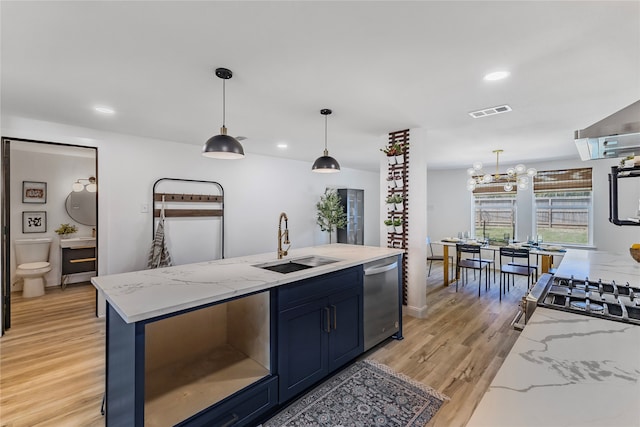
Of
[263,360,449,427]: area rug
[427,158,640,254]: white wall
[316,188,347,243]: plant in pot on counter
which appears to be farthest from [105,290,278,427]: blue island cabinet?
[427,158,640,254]: white wall

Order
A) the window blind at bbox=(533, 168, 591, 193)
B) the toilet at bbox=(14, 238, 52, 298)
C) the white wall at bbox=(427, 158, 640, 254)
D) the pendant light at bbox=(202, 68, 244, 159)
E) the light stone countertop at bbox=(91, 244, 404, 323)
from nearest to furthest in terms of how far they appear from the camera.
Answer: the light stone countertop at bbox=(91, 244, 404, 323)
the pendant light at bbox=(202, 68, 244, 159)
the toilet at bbox=(14, 238, 52, 298)
the white wall at bbox=(427, 158, 640, 254)
the window blind at bbox=(533, 168, 591, 193)

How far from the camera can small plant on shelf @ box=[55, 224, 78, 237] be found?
5.03 metres

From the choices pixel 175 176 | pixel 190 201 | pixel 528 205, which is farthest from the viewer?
pixel 528 205

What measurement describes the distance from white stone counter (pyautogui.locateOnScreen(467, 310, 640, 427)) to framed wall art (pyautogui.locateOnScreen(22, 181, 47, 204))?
21.9 feet

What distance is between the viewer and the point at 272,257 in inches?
107

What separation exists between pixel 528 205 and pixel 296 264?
576 centimetres

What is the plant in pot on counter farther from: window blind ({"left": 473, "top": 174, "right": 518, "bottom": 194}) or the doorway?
the doorway

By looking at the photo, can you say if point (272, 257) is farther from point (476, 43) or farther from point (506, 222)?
point (506, 222)

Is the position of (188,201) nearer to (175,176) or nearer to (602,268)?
(175,176)

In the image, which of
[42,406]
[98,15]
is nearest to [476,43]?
→ [98,15]

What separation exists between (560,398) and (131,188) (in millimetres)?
4572

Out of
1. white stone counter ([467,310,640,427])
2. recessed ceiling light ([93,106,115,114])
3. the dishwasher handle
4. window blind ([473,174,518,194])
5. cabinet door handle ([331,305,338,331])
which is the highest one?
recessed ceiling light ([93,106,115,114])

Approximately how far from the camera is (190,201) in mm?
4402

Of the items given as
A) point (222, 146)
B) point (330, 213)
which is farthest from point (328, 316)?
point (330, 213)
